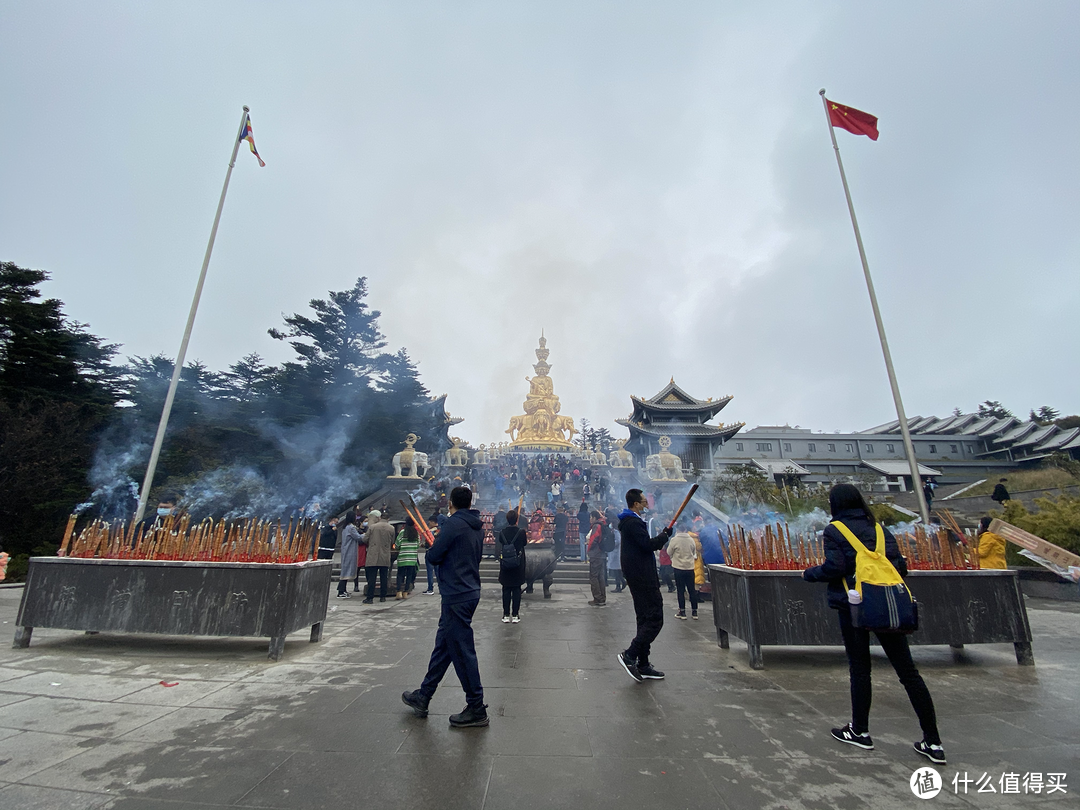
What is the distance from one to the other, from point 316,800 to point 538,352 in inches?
1500

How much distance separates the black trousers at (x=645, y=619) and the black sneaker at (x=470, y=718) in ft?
5.62

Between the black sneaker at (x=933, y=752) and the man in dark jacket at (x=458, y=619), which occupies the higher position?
the man in dark jacket at (x=458, y=619)

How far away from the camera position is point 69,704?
3.90 m

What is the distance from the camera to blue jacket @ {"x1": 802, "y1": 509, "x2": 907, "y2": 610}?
131 inches

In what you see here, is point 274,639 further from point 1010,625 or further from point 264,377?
point 264,377

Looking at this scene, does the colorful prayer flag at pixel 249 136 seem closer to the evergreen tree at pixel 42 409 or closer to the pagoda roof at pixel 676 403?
the evergreen tree at pixel 42 409

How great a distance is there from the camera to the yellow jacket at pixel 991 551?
629 cm

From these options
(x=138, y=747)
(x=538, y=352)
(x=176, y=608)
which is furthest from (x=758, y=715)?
(x=538, y=352)

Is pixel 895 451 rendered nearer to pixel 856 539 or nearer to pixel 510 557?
pixel 510 557

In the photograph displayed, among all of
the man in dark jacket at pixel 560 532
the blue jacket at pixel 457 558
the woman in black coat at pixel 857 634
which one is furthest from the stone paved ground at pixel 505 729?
the man in dark jacket at pixel 560 532

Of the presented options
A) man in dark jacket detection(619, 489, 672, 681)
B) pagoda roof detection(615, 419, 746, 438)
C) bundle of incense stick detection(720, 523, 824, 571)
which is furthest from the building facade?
man in dark jacket detection(619, 489, 672, 681)

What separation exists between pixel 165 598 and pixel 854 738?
21.5 ft

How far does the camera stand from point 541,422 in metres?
36.3

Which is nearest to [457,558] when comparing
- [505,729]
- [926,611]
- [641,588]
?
[505,729]
